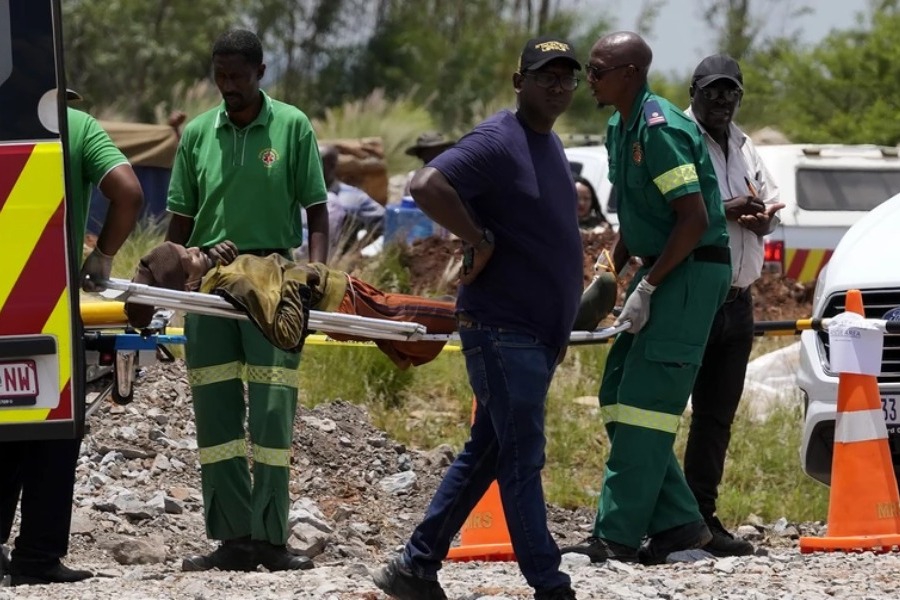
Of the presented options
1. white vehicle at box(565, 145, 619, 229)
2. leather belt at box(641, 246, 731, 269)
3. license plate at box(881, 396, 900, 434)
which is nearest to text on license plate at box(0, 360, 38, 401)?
→ leather belt at box(641, 246, 731, 269)

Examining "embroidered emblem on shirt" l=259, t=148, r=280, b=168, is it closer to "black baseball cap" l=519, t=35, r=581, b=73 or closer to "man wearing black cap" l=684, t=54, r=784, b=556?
"black baseball cap" l=519, t=35, r=581, b=73

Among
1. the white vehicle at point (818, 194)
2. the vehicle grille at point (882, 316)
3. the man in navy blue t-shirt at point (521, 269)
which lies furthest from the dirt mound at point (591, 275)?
the man in navy blue t-shirt at point (521, 269)

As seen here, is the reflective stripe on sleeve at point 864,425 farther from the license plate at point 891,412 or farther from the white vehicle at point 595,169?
the white vehicle at point 595,169

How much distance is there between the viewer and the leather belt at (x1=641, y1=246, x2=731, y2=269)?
22.3 feet

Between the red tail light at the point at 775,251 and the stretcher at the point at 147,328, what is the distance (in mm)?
7112

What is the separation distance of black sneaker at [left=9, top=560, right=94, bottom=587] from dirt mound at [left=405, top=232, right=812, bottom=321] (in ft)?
20.8

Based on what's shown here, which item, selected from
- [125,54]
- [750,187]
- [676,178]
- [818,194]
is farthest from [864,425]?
[125,54]

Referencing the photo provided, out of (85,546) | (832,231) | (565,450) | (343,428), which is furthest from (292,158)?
(832,231)

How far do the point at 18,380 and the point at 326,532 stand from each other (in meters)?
2.42

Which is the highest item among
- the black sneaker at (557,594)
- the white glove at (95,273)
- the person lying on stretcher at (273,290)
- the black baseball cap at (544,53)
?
the black baseball cap at (544,53)

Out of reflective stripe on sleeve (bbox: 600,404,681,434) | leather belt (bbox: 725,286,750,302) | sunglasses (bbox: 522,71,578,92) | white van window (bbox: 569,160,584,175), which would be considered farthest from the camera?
white van window (bbox: 569,160,584,175)

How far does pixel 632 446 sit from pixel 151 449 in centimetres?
276

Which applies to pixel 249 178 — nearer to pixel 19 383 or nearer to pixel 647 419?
pixel 19 383

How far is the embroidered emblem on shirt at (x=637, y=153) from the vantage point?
6.69 m
